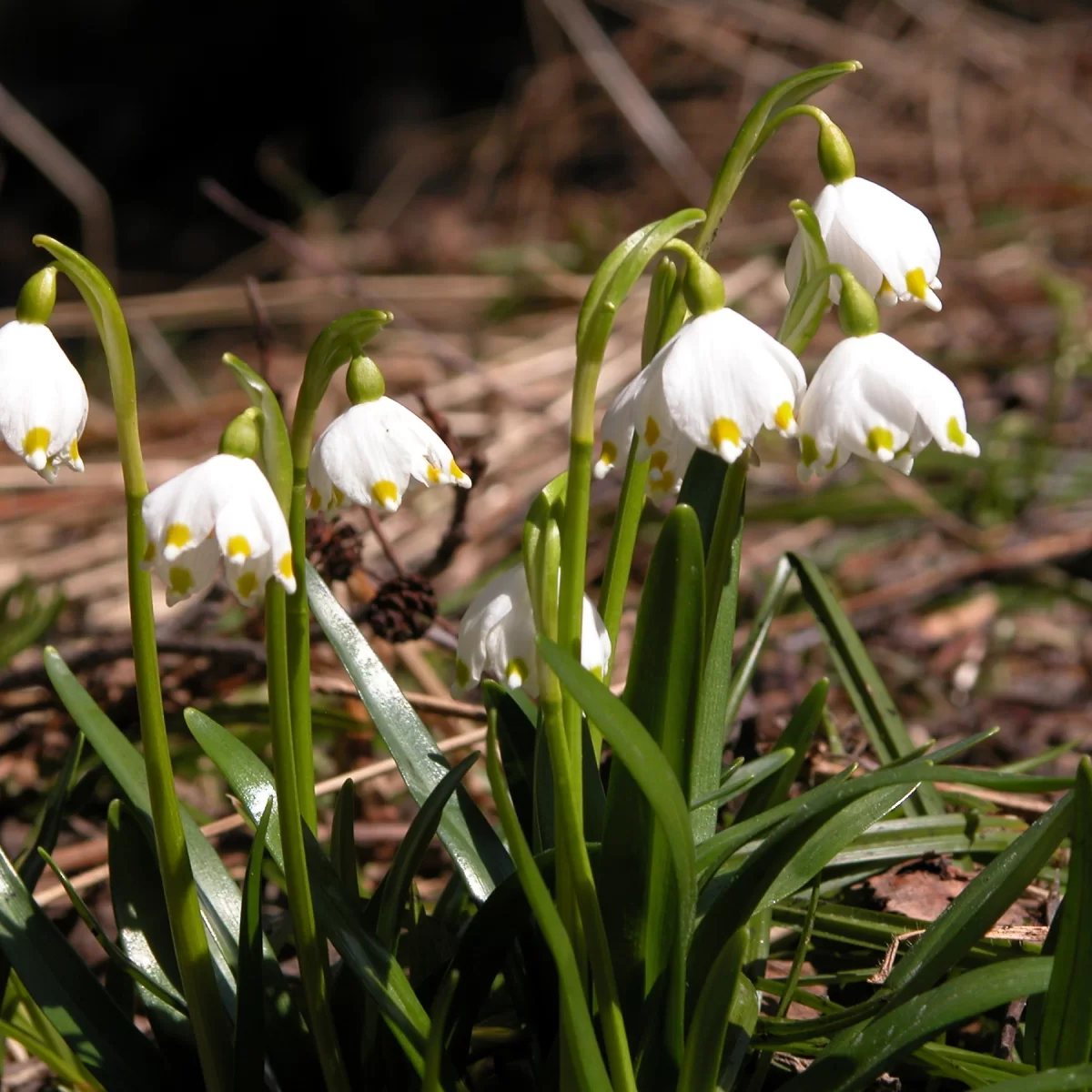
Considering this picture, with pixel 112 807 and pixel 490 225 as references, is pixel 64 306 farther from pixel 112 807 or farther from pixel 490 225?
pixel 112 807

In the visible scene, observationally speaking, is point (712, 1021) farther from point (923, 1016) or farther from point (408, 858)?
point (408, 858)

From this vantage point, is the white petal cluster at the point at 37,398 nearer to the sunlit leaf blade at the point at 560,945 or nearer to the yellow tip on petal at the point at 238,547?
the yellow tip on petal at the point at 238,547

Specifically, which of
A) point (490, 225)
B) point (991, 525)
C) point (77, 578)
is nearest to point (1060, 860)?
point (991, 525)

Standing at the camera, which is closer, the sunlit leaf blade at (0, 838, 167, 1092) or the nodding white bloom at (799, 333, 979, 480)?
the nodding white bloom at (799, 333, 979, 480)

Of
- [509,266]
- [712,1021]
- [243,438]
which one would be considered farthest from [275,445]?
[509,266]

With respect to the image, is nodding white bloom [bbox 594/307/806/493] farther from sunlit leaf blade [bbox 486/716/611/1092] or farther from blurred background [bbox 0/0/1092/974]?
blurred background [bbox 0/0/1092/974]

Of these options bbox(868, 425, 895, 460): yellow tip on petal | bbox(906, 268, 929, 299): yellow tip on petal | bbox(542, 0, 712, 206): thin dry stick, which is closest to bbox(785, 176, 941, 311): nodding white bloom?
bbox(906, 268, 929, 299): yellow tip on petal

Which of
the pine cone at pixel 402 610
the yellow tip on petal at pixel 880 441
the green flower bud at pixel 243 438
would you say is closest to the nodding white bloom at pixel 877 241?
the yellow tip on petal at pixel 880 441
